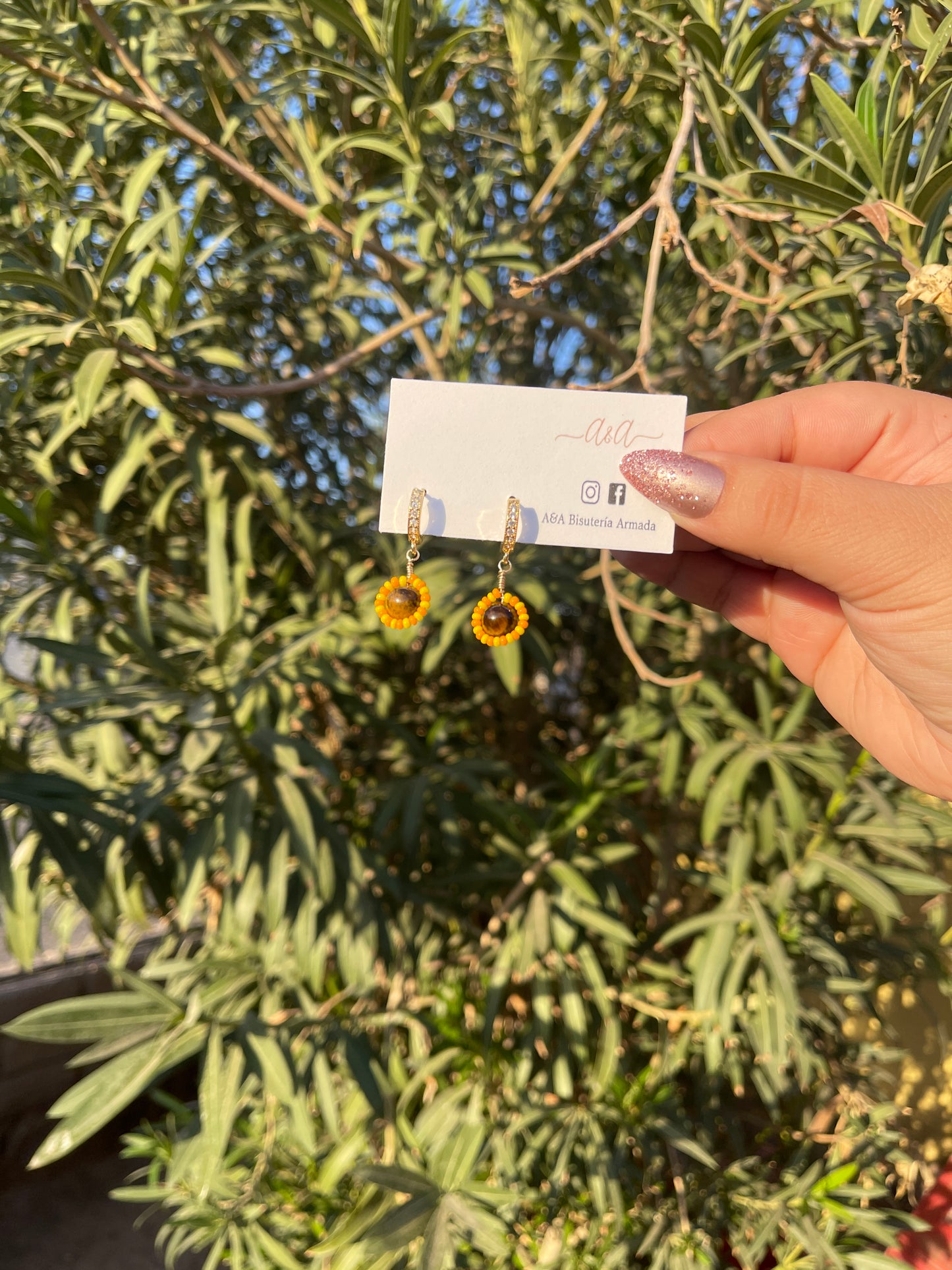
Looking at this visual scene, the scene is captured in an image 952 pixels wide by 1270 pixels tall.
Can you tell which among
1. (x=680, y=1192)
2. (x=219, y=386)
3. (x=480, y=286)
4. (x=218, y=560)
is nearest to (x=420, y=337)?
(x=480, y=286)

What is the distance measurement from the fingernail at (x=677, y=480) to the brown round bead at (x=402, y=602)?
0.69 ft

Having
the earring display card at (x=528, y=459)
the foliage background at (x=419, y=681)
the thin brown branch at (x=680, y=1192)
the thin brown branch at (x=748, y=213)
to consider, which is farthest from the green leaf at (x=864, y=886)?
the thin brown branch at (x=748, y=213)

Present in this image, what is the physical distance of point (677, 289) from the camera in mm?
1439

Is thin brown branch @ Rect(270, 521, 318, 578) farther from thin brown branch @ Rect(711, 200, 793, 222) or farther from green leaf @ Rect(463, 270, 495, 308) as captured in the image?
thin brown branch @ Rect(711, 200, 793, 222)

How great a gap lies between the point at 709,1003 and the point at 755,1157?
15.7 inches

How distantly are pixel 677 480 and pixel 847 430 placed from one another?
261mm

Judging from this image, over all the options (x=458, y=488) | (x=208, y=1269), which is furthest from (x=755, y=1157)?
(x=458, y=488)

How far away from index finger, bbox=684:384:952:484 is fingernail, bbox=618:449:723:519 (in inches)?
4.5

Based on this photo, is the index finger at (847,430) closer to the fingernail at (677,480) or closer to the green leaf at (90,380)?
the fingernail at (677,480)

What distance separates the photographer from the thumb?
58 cm

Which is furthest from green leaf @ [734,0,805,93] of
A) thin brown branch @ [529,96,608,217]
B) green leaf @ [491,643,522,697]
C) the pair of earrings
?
green leaf @ [491,643,522,697]

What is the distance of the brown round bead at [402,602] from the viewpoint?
2.22 feet

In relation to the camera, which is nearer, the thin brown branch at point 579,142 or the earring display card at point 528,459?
the earring display card at point 528,459

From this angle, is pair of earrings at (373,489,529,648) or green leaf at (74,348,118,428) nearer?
pair of earrings at (373,489,529,648)
